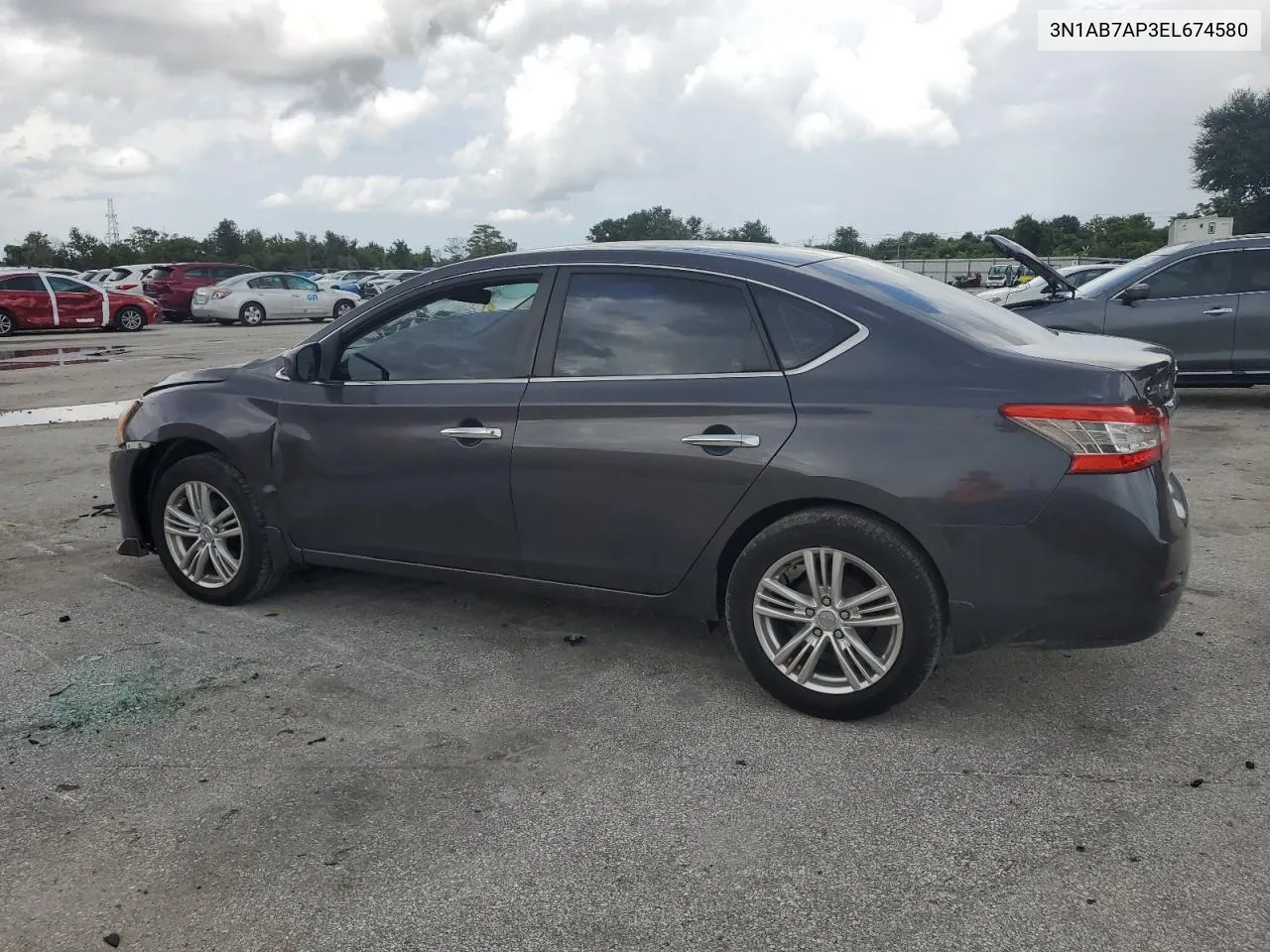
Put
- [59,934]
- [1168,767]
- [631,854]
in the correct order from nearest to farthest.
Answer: [59,934] < [631,854] < [1168,767]

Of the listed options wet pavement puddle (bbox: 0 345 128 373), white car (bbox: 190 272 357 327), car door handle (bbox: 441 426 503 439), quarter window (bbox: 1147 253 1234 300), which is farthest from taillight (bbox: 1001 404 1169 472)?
white car (bbox: 190 272 357 327)

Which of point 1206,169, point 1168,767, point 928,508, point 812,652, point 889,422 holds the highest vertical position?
point 1206,169

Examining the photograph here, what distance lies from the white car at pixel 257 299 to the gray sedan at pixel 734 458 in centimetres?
2508

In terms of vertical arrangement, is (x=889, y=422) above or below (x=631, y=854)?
above

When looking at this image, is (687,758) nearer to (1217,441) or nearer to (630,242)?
(630,242)

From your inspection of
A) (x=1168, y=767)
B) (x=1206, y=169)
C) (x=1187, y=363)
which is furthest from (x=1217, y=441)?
(x=1206, y=169)

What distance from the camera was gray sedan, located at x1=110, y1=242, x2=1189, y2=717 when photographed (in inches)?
133

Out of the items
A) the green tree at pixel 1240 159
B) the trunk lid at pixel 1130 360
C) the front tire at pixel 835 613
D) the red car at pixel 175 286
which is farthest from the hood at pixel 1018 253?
the green tree at pixel 1240 159

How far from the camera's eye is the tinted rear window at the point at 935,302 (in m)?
3.76

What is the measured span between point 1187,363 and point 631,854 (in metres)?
9.03

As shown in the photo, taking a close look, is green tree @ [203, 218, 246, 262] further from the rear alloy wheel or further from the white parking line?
the white parking line

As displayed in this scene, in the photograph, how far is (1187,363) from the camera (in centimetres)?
998

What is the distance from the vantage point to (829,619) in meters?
3.65

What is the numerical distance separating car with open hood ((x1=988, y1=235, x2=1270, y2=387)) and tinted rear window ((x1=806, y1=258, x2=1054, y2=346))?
621cm
